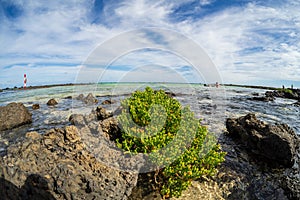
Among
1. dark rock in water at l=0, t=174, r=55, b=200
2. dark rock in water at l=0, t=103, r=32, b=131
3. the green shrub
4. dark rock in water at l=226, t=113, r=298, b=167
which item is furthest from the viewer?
dark rock in water at l=0, t=103, r=32, b=131

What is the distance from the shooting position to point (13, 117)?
14664mm

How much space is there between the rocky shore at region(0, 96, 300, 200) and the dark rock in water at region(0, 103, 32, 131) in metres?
9.97

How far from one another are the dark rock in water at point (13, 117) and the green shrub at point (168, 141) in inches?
451

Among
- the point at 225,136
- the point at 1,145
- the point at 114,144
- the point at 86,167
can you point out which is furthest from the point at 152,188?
the point at 1,145

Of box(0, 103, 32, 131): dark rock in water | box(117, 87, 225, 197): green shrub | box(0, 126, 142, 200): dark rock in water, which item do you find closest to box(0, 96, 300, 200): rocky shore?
box(0, 126, 142, 200): dark rock in water

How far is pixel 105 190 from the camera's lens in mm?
4992

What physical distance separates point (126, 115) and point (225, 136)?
814 cm

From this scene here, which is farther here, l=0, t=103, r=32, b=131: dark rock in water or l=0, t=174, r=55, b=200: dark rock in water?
l=0, t=103, r=32, b=131: dark rock in water

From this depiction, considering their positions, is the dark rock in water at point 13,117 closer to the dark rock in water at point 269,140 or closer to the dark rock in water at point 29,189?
the dark rock in water at point 29,189

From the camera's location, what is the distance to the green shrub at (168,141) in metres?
5.72

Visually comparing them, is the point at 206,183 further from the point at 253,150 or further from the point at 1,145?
the point at 1,145

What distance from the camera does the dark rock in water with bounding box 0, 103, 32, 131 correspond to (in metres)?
14.0

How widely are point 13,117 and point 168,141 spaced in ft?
44.1

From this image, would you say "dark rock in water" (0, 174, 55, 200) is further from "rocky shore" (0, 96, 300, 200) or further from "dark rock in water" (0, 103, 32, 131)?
"dark rock in water" (0, 103, 32, 131)
